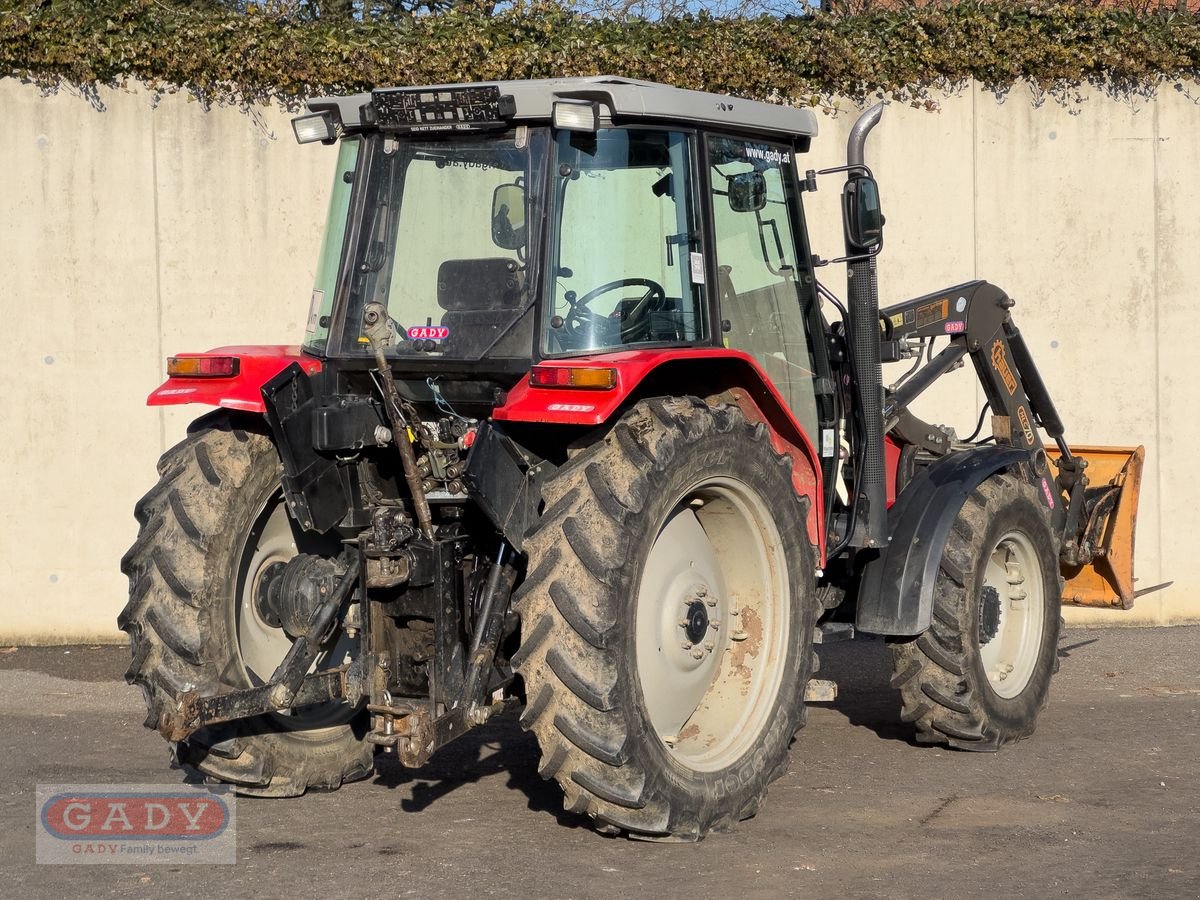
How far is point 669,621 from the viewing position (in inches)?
212

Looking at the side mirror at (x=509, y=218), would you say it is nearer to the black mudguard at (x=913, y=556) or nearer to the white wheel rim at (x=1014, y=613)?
the black mudguard at (x=913, y=556)

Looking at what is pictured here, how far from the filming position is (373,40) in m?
9.24

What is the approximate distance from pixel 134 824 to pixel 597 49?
5.62 m

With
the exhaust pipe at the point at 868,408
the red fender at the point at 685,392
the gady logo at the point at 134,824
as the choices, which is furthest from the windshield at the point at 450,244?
the gady logo at the point at 134,824

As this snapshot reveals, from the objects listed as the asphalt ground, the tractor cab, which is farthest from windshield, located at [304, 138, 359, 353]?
the asphalt ground

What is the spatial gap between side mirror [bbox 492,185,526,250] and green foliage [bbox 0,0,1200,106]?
13.4 feet

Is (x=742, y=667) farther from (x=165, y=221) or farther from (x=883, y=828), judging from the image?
(x=165, y=221)

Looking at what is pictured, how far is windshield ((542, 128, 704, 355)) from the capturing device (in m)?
5.21

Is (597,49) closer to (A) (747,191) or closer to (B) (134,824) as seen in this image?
(A) (747,191)

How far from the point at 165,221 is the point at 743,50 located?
3758 mm

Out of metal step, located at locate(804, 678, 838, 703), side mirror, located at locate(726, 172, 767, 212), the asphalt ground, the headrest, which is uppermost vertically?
side mirror, located at locate(726, 172, 767, 212)

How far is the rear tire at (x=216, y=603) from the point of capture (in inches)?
209

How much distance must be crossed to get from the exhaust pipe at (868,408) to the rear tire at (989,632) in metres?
0.37

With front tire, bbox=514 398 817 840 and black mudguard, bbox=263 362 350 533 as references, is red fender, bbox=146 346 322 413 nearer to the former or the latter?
black mudguard, bbox=263 362 350 533
